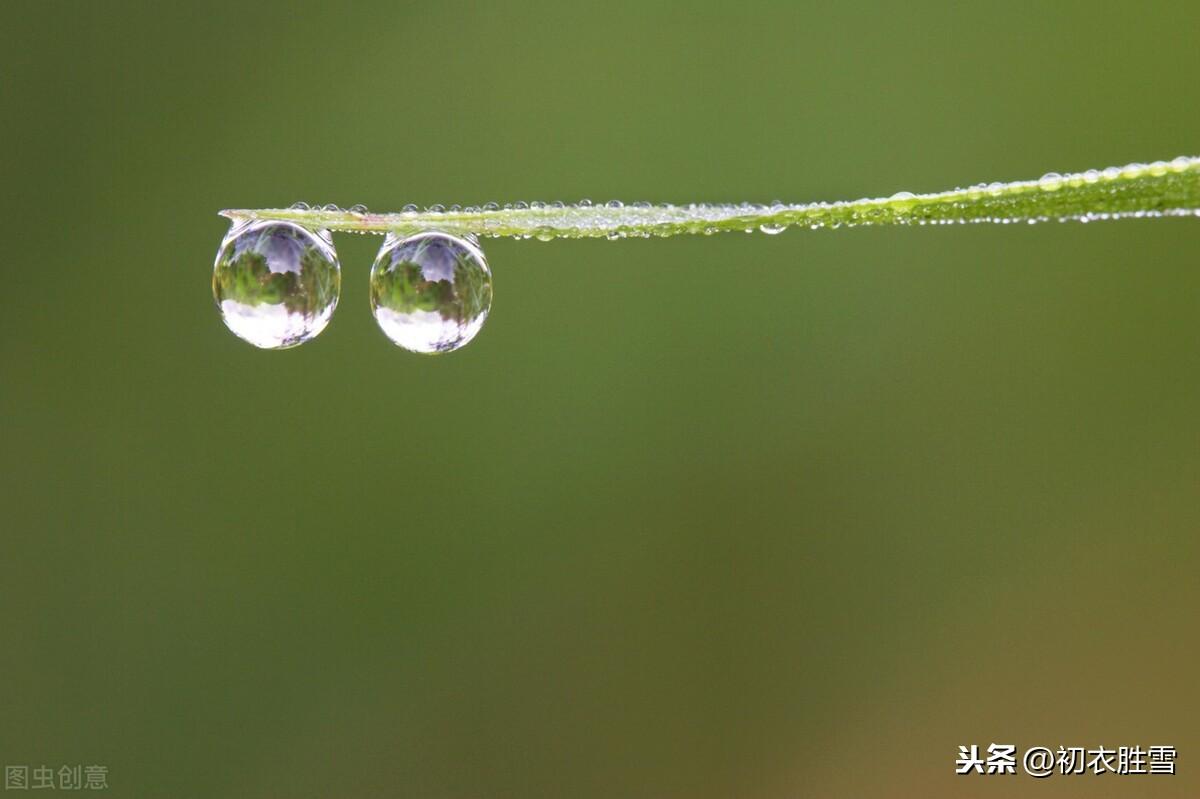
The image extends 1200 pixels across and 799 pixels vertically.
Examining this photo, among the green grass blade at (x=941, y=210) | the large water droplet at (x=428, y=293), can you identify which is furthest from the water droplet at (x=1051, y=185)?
the large water droplet at (x=428, y=293)

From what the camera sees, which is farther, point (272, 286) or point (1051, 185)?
point (272, 286)

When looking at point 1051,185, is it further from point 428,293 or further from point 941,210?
point 428,293

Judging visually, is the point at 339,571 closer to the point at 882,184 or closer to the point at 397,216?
the point at 882,184

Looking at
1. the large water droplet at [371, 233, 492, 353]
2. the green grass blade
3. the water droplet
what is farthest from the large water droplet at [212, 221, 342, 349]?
the water droplet

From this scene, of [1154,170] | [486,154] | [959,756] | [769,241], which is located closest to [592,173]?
[486,154]

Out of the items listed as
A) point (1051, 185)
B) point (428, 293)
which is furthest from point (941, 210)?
point (428, 293)

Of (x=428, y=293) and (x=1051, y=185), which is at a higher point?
(x=428, y=293)

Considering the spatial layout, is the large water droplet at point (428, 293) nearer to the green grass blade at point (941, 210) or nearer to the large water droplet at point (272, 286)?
the large water droplet at point (272, 286)
